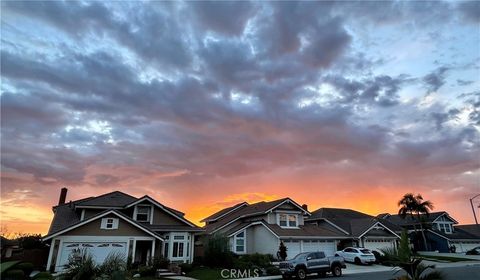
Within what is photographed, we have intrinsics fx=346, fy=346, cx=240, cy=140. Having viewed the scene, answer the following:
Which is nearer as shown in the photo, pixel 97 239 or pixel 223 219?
pixel 97 239

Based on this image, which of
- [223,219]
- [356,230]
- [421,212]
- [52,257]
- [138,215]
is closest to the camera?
[52,257]

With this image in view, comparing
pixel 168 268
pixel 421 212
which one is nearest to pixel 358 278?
pixel 168 268

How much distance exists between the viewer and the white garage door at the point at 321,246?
40625 mm

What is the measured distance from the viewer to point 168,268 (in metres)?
29.0

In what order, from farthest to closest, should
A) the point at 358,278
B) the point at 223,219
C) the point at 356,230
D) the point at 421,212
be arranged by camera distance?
the point at 421,212 → the point at 223,219 → the point at 356,230 → the point at 358,278

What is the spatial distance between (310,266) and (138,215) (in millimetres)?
17930

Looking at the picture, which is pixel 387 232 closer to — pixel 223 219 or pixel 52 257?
pixel 223 219

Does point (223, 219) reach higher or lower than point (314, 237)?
higher

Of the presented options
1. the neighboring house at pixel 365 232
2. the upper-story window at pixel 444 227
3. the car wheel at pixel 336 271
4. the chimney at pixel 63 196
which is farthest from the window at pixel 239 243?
the upper-story window at pixel 444 227

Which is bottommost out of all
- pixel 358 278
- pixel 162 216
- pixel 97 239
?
pixel 358 278

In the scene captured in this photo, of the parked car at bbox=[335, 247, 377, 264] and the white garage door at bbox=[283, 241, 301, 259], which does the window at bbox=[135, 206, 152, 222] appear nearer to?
the white garage door at bbox=[283, 241, 301, 259]

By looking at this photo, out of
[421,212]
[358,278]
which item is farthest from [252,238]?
[421,212]

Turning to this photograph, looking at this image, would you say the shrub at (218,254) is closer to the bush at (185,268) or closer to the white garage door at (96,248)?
the bush at (185,268)

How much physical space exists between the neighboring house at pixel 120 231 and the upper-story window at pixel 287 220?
12.4m
